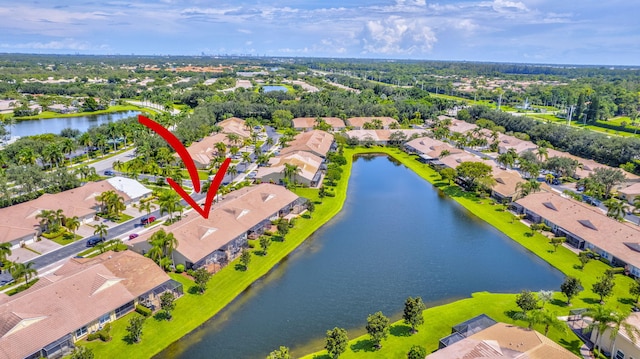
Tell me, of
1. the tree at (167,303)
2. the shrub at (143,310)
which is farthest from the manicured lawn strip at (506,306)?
the shrub at (143,310)

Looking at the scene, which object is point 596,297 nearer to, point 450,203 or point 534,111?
point 450,203

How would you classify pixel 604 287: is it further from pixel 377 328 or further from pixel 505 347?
pixel 377 328

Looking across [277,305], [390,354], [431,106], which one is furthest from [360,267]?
[431,106]

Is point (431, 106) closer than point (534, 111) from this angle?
Yes

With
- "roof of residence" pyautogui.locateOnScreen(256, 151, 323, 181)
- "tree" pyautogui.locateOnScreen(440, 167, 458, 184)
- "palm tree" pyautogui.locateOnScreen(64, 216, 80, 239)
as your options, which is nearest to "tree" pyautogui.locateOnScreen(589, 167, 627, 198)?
"tree" pyautogui.locateOnScreen(440, 167, 458, 184)

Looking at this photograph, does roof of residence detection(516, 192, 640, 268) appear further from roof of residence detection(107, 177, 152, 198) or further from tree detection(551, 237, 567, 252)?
roof of residence detection(107, 177, 152, 198)

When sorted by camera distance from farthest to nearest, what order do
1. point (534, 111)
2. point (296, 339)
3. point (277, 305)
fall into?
point (534, 111), point (277, 305), point (296, 339)

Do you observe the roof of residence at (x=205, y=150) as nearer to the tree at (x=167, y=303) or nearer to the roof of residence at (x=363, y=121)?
the roof of residence at (x=363, y=121)

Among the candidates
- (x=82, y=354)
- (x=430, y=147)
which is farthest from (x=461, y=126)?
(x=82, y=354)
